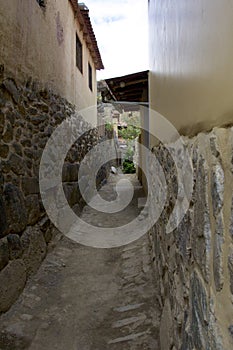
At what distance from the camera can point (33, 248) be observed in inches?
129

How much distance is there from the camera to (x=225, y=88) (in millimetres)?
925

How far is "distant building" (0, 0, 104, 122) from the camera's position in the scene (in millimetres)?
2744

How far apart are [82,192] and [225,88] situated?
5.25 meters

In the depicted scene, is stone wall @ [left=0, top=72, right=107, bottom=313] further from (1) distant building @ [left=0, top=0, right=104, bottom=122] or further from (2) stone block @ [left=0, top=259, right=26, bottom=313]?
(1) distant building @ [left=0, top=0, right=104, bottom=122]

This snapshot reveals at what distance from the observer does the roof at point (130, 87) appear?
6.10m

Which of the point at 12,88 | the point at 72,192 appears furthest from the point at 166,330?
the point at 72,192

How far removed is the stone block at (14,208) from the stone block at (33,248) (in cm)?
15

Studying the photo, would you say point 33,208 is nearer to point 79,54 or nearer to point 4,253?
point 4,253

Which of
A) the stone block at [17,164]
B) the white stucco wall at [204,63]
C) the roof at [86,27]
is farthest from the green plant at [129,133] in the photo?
the white stucco wall at [204,63]

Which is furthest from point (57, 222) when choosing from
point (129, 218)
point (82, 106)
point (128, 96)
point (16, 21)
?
point (128, 96)

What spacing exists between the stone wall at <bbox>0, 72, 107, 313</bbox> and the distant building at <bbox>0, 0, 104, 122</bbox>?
0.66 ft

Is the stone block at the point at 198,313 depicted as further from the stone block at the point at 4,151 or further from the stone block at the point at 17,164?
the stone block at the point at 17,164

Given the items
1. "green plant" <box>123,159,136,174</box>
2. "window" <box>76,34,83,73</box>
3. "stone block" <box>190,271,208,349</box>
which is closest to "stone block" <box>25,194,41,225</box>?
"stone block" <box>190,271,208,349</box>

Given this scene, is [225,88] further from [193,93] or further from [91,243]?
[91,243]
